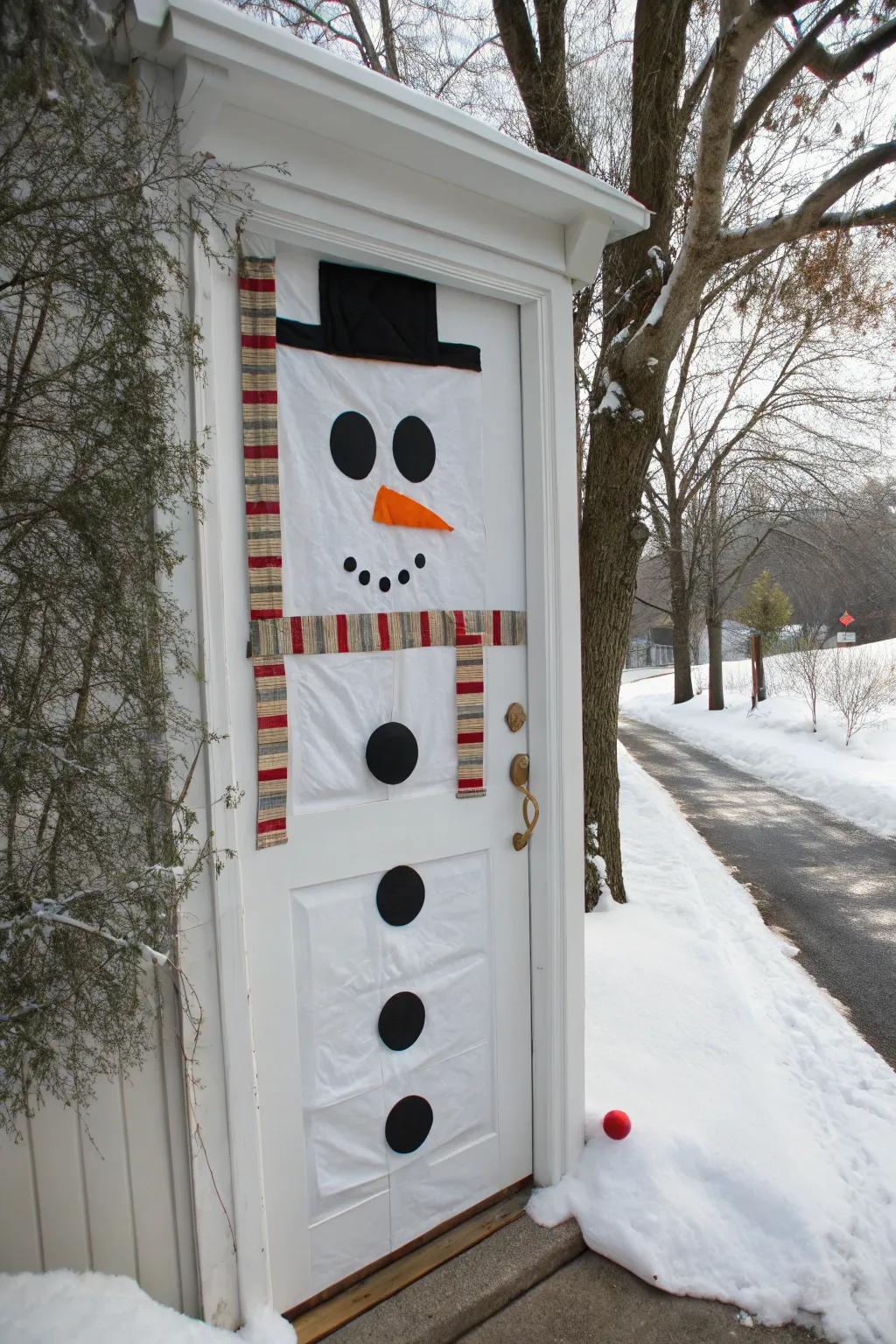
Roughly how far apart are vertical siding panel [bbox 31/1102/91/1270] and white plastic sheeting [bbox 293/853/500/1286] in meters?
0.49

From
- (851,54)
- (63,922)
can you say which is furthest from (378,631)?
(851,54)

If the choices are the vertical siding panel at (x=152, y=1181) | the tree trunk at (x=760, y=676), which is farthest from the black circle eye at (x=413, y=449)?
the tree trunk at (x=760, y=676)

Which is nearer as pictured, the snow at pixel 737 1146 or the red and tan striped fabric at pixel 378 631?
the red and tan striped fabric at pixel 378 631

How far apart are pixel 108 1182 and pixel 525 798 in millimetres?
1271

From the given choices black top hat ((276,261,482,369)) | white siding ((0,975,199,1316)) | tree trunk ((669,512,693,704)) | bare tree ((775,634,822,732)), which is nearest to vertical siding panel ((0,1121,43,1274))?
white siding ((0,975,199,1316))

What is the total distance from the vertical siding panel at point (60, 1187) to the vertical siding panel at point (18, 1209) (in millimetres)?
13

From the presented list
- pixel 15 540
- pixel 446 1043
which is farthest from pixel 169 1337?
pixel 15 540

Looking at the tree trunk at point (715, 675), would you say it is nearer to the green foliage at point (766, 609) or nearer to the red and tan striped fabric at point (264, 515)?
the green foliage at point (766, 609)

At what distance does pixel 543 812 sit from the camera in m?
2.20

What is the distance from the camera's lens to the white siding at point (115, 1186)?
1.48m

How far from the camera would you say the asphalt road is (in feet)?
13.2

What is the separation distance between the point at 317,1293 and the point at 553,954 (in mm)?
967

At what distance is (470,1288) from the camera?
75.1 inches

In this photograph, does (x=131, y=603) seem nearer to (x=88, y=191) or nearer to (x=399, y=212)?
(x=88, y=191)
